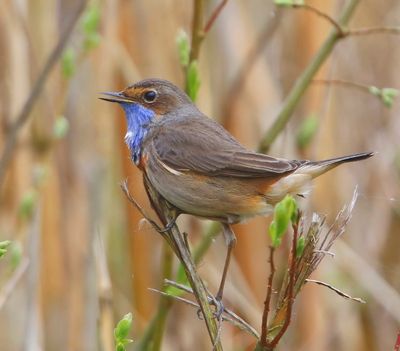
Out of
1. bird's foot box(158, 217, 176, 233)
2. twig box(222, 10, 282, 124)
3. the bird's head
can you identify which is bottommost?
bird's foot box(158, 217, 176, 233)

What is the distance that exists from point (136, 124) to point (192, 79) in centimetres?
36

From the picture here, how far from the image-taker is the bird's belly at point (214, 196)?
2.04m

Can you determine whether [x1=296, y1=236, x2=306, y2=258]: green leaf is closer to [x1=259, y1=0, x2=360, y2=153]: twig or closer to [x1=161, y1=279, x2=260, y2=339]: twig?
[x1=161, y1=279, x2=260, y2=339]: twig

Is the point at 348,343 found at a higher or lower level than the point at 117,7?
lower

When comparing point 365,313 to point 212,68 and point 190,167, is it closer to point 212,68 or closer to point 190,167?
point 212,68

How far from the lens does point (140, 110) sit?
7.99 feet

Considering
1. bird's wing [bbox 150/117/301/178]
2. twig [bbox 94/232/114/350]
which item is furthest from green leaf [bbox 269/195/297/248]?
twig [bbox 94/232/114/350]

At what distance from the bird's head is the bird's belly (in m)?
0.40

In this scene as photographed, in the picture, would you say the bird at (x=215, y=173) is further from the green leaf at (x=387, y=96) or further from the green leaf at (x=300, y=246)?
the green leaf at (x=300, y=246)

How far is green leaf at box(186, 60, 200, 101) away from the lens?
2094mm

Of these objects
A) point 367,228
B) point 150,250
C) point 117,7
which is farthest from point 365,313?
point 117,7

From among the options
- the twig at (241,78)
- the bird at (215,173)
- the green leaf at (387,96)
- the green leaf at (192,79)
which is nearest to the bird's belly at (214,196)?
the bird at (215,173)

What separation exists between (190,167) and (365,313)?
6.26 ft

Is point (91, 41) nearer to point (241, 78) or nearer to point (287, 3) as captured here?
point (287, 3)
